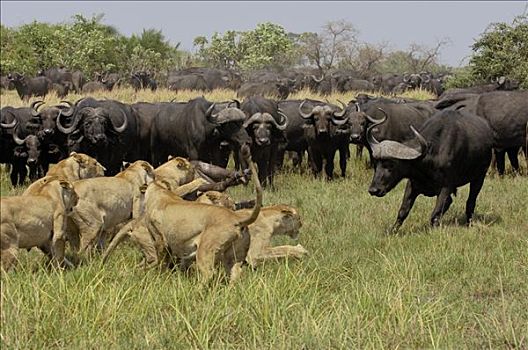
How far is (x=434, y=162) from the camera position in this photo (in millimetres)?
8992

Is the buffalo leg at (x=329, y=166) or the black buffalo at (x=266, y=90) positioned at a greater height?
the black buffalo at (x=266, y=90)

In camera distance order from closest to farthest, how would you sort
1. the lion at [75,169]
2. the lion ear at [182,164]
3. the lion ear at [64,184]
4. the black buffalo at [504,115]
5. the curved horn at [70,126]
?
the lion ear at [64,184] → the lion at [75,169] → the lion ear at [182,164] → the curved horn at [70,126] → the black buffalo at [504,115]

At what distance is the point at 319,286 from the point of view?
598 cm

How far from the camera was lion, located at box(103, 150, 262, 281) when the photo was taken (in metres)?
5.64

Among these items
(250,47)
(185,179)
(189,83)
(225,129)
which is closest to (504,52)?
(225,129)

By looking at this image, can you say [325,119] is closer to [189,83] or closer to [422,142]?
[422,142]

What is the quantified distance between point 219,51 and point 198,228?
6968 cm

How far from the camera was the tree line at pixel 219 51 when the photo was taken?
20.3 m

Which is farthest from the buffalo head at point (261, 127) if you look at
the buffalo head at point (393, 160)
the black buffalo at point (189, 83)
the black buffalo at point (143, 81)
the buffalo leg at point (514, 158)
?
the black buffalo at point (143, 81)

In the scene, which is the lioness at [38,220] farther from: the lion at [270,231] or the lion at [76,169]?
the lion at [270,231]

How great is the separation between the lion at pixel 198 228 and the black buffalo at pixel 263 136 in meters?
6.91

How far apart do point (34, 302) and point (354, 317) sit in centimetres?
225

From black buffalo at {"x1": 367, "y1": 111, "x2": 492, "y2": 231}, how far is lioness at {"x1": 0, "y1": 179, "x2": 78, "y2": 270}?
162 inches

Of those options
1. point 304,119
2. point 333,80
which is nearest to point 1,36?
point 333,80
